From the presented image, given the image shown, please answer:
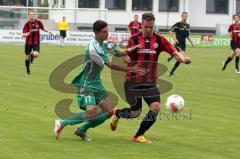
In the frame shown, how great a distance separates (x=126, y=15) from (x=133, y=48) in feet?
188

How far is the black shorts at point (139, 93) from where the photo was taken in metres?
11.3

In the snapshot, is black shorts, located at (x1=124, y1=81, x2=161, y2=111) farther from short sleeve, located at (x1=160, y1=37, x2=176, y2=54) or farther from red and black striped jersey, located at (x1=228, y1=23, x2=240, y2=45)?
red and black striped jersey, located at (x1=228, y1=23, x2=240, y2=45)

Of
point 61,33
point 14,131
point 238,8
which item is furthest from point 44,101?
point 238,8

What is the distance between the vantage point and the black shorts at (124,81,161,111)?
11273 mm

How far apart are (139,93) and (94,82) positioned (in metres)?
A: 0.78

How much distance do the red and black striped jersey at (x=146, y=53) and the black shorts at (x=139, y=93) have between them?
0.10 meters

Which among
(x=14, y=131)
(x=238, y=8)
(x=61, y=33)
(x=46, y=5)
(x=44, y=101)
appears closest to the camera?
(x=14, y=131)

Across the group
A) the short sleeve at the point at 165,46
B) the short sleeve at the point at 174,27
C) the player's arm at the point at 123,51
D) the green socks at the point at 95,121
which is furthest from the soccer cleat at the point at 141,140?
the short sleeve at the point at 174,27

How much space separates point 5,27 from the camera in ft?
165

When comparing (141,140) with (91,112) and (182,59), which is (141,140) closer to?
(91,112)

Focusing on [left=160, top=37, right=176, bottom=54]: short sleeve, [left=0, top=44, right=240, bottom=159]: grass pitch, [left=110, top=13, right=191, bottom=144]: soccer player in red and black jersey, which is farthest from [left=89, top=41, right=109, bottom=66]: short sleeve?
[left=0, top=44, right=240, bottom=159]: grass pitch

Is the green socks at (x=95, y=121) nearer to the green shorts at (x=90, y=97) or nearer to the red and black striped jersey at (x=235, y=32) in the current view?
the green shorts at (x=90, y=97)

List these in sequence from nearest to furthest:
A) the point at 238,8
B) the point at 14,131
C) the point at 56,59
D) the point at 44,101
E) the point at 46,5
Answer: the point at 14,131 → the point at 44,101 → the point at 56,59 → the point at 46,5 → the point at 238,8

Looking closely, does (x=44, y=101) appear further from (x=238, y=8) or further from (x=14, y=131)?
(x=238, y=8)
